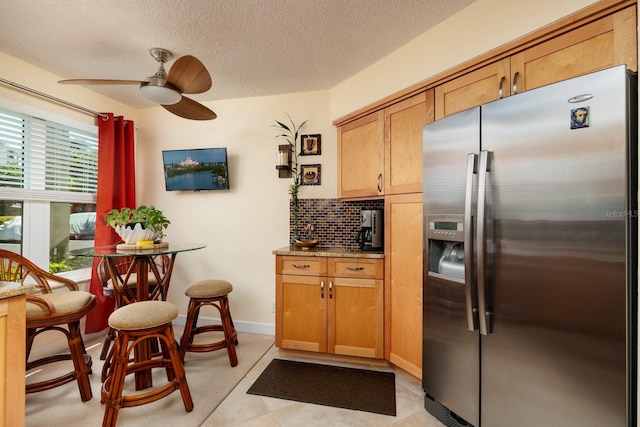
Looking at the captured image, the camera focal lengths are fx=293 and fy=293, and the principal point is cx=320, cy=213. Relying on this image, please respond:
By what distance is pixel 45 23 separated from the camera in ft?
6.40

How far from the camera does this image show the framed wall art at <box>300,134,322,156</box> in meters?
3.05

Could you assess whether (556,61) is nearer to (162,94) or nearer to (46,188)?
(162,94)

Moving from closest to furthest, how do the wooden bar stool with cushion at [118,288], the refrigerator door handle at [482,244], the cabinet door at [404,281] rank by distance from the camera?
the refrigerator door handle at [482,244], the cabinet door at [404,281], the wooden bar stool with cushion at [118,288]

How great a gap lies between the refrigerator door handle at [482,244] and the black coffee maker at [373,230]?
113 centimetres

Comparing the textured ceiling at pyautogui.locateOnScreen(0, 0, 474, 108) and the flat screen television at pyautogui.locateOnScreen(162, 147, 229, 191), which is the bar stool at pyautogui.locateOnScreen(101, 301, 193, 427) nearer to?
the flat screen television at pyautogui.locateOnScreen(162, 147, 229, 191)

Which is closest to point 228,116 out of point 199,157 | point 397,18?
point 199,157

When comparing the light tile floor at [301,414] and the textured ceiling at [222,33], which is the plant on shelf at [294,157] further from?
the light tile floor at [301,414]

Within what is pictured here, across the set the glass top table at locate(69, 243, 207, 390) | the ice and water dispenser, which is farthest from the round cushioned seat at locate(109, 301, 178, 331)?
the ice and water dispenser

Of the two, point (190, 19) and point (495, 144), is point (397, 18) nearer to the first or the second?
point (495, 144)

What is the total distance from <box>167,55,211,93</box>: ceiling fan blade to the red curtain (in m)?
1.59

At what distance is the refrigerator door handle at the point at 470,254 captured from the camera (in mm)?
1501

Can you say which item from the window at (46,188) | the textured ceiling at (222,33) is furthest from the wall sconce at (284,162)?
the window at (46,188)

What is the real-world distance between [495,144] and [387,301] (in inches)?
55.1

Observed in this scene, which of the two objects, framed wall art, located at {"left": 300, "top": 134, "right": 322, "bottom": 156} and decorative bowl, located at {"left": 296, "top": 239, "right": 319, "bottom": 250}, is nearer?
decorative bowl, located at {"left": 296, "top": 239, "right": 319, "bottom": 250}
